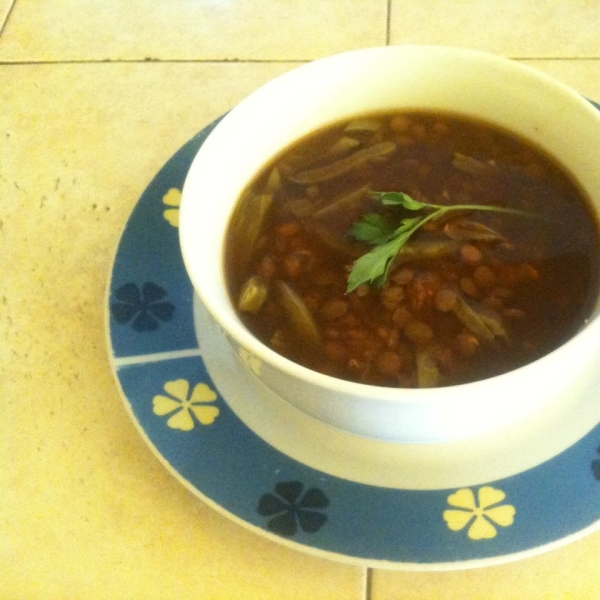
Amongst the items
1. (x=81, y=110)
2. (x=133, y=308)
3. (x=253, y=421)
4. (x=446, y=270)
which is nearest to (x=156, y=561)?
(x=253, y=421)

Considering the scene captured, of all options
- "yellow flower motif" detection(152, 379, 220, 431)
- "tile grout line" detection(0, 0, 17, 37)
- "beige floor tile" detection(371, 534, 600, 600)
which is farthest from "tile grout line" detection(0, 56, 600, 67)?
"beige floor tile" detection(371, 534, 600, 600)

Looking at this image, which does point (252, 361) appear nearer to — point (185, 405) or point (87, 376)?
point (185, 405)

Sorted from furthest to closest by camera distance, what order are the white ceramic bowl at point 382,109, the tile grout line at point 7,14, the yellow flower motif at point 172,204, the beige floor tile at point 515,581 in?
the tile grout line at point 7,14
the yellow flower motif at point 172,204
the beige floor tile at point 515,581
the white ceramic bowl at point 382,109

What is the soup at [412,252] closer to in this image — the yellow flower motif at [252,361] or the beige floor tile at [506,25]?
the yellow flower motif at [252,361]

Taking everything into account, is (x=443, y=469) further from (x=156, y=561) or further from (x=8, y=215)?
(x=8, y=215)

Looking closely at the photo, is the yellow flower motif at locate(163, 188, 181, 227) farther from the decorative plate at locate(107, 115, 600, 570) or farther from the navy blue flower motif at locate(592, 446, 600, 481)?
the navy blue flower motif at locate(592, 446, 600, 481)

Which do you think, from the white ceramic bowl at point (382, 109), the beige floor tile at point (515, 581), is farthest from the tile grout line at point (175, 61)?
the beige floor tile at point (515, 581)
